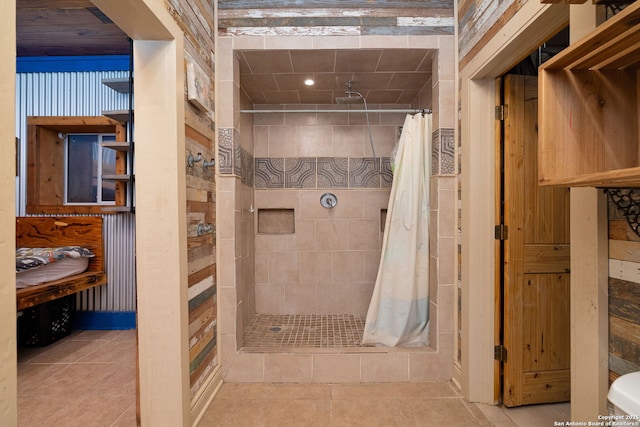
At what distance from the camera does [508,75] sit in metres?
1.78

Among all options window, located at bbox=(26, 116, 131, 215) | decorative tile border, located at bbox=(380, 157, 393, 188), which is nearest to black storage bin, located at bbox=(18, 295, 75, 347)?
window, located at bbox=(26, 116, 131, 215)

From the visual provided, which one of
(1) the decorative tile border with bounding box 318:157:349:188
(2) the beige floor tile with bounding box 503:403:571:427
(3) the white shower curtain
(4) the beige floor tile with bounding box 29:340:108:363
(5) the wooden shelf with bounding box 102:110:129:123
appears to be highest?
(5) the wooden shelf with bounding box 102:110:129:123

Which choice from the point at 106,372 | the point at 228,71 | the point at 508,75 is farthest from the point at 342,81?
the point at 106,372

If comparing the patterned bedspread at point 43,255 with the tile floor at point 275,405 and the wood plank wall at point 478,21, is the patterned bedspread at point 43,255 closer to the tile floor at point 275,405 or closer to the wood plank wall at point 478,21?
the tile floor at point 275,405

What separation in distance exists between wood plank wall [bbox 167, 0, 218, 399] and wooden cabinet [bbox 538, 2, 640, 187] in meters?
1.49

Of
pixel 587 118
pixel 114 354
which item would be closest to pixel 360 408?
pixel 587 118

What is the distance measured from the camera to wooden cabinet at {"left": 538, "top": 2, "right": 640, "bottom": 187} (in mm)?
938

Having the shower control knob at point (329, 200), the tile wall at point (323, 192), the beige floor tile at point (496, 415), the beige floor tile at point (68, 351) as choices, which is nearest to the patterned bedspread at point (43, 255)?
the beige floor tile at point (68, 351)

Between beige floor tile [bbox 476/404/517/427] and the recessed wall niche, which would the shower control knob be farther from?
beige floor tile [bbox 476/404/517/427]

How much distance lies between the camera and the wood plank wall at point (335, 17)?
2049mm

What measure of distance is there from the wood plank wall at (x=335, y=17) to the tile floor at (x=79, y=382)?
2.34m

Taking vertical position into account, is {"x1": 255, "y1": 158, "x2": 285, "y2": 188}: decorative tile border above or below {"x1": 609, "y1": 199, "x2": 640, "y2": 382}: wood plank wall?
above

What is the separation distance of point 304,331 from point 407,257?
3.46 feet

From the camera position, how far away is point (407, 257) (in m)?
2.23
